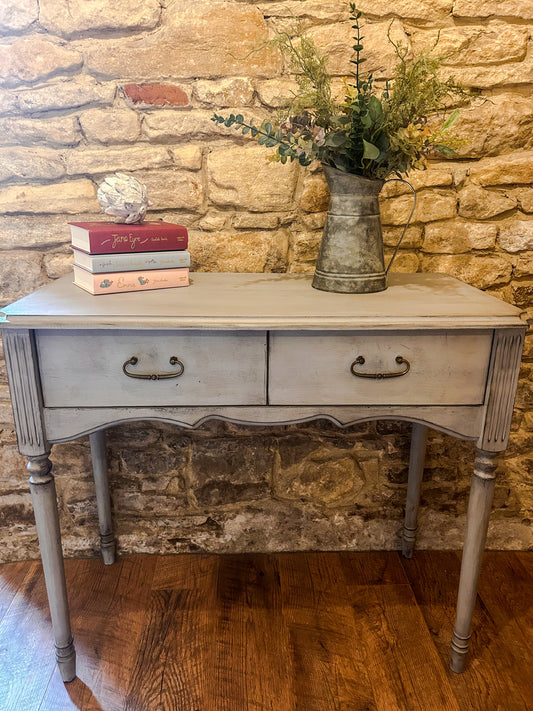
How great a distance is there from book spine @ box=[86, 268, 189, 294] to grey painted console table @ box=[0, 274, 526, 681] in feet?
0.18

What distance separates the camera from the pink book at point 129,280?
1.45 metres

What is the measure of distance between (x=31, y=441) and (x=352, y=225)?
1.00 metres

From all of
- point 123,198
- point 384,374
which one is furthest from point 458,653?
point 123,198

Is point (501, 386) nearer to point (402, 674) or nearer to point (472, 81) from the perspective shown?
point (402, 674)

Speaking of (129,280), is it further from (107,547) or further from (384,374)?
(107,547)

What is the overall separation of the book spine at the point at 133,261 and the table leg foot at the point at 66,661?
1039mm

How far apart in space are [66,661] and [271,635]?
595 mm

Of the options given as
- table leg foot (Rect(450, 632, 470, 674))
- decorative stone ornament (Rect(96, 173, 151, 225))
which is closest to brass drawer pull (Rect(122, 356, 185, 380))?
decorative stone ornament (Rect(96, 173, 151, 225))

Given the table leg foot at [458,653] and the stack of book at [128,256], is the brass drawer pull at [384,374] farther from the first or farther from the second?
the table leg foot at [458,653]

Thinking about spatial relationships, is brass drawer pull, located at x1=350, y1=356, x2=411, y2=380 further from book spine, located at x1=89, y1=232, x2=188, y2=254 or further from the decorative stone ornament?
the decorative stone ornament

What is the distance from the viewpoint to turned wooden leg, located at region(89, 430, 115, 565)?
1.87 m

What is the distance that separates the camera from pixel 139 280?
1495mm

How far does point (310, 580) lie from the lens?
1.94 metres

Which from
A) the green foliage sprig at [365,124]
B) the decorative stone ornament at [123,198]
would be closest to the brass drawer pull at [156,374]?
the decorative stone ornament at [123,198]
